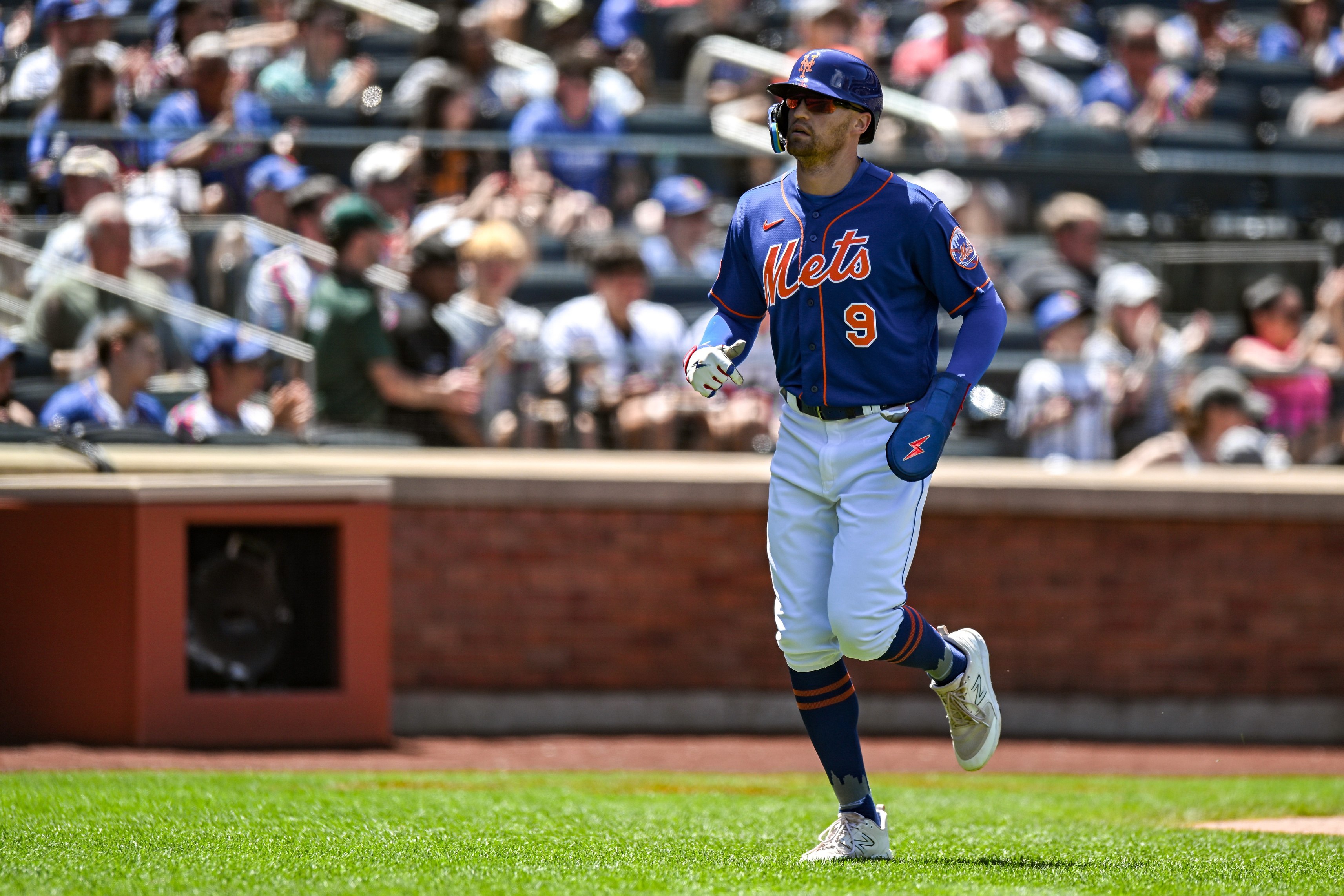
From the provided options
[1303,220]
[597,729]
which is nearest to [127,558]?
[597,729]

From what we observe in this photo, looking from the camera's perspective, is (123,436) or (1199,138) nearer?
(123,436)

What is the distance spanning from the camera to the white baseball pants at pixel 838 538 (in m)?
4.29

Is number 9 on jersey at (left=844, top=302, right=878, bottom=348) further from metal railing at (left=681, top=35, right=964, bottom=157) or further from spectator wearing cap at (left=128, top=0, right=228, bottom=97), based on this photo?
spectator wearing cap at (left=128, top=0, right=228, bottom=97)

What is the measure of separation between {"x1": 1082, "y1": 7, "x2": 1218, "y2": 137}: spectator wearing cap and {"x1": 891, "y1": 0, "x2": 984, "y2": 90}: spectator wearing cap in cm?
91

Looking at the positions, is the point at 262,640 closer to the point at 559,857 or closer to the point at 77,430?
the point at 77,430

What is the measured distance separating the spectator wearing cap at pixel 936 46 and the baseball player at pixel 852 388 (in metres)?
7.33

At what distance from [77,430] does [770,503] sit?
4.29 m

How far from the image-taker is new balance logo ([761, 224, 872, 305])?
4363mm

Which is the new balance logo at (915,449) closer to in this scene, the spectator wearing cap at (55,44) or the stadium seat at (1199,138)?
the spectator wearing cap at (55,44)

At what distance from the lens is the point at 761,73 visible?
11461mm

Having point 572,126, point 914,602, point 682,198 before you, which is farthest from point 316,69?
point 914,602

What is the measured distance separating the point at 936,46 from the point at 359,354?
5.46 meters

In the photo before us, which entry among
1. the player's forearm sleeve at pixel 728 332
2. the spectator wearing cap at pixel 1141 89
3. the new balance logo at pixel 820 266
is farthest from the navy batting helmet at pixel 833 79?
the spectator wearing cap at pixel 1141 89

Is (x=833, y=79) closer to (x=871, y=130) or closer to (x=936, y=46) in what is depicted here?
(x=871, y=130)
